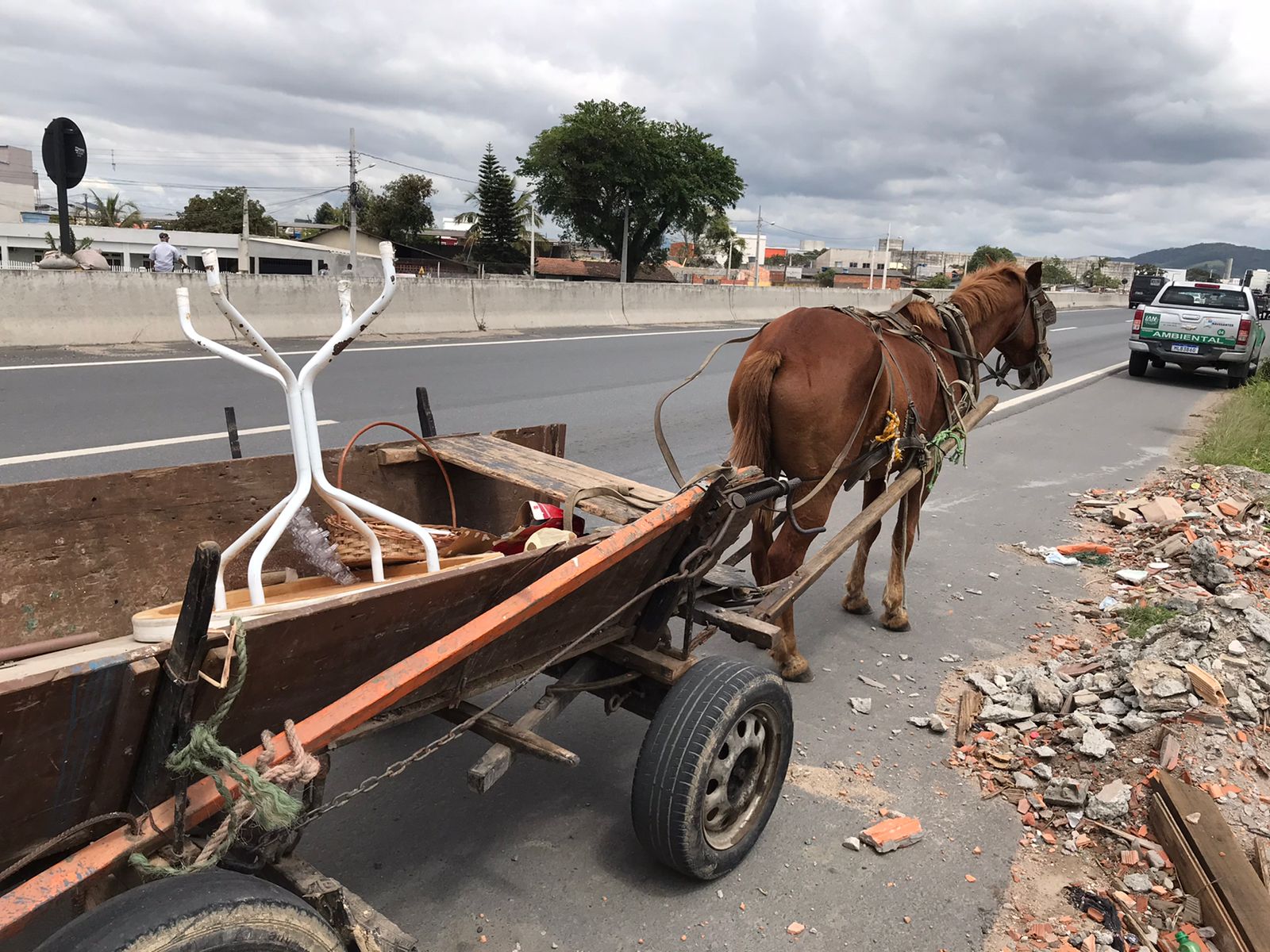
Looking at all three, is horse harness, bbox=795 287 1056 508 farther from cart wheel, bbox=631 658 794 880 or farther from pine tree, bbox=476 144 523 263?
pine tree, bbox=476 144 523 263

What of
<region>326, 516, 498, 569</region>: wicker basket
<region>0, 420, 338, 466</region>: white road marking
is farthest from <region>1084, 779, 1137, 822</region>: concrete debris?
<region>0, 420, 338, 466</region>: white road marking

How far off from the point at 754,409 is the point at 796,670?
1.31 m

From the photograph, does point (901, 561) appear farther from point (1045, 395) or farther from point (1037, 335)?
point (1045, 395)

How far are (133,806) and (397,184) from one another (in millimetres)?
78138

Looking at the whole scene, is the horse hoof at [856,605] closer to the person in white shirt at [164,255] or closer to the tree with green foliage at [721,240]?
the person in white shirt at [164,255]

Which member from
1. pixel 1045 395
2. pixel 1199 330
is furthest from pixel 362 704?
pixel 1199 330

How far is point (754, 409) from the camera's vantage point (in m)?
4.23

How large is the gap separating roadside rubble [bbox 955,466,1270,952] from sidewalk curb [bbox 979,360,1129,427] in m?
5.02

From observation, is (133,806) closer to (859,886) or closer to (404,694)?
(404,694)

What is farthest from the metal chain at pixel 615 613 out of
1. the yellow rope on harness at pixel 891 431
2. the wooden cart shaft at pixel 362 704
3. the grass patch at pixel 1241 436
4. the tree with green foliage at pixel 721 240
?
the tree with green foliage at pixel 721 240

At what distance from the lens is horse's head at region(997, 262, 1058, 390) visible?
19.7ft

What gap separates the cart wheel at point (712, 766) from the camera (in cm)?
269

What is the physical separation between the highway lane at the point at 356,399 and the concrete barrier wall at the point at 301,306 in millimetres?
519

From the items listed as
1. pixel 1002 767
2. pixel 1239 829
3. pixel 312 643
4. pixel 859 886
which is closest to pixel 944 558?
pixel 1002 767
